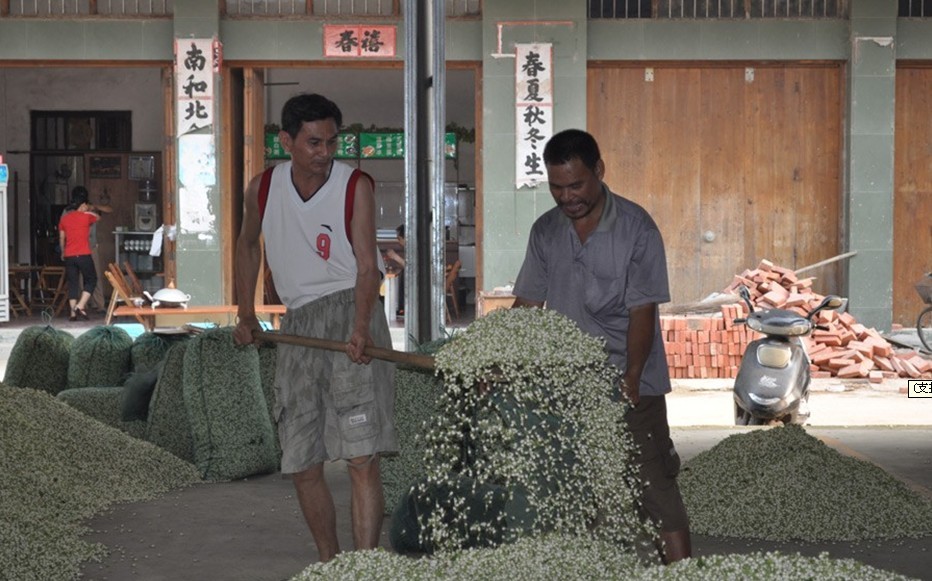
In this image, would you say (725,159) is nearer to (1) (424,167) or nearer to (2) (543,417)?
(1) (424,167)

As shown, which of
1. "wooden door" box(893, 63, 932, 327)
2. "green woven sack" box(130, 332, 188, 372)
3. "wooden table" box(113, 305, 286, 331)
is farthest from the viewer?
"wooden door" box(893, 63, 932, 327)

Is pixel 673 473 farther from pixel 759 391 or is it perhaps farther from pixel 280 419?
pixel 759 391

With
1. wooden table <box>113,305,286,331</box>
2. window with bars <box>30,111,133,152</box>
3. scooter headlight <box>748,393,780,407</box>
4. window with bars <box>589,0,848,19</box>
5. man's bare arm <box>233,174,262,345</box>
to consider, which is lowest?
scooter headlight <box>748,393,780,407</box>

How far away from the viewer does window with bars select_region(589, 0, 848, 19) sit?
12938 millimetres

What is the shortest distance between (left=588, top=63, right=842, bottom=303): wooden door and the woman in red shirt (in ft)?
21.8

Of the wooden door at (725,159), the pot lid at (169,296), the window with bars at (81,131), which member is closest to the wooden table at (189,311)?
the pot lid at (169,296)

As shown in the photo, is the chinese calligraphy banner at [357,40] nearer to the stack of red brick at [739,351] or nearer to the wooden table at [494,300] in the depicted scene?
the wooden table at [494,300]

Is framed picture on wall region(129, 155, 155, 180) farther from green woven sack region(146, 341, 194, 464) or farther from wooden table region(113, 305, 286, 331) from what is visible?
green woven sack region(146, 341, 194, 464)

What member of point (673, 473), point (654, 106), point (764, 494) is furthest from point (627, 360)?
point (654, 106)

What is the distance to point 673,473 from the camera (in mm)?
4273

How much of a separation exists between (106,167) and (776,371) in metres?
13.1

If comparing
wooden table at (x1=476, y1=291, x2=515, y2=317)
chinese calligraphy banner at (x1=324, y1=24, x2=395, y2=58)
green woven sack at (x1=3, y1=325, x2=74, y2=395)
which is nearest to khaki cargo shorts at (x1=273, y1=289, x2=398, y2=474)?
green woven sack at (x1=3, y1=325, x2=74, y2=395)

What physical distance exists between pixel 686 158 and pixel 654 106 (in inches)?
24.3

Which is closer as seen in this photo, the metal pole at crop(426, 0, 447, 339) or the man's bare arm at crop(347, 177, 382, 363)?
the man's bare arm at crop(347, 177, 382, 363)
